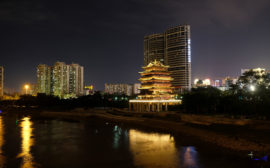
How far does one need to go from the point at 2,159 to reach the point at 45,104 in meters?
62.5

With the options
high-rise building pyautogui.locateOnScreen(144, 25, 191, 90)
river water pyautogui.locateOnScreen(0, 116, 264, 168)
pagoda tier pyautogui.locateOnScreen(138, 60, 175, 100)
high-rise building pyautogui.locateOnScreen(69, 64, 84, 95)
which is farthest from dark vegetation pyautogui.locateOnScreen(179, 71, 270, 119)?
high-rise building pyautogui.locateOnScreen(69, 64, 84, 95)

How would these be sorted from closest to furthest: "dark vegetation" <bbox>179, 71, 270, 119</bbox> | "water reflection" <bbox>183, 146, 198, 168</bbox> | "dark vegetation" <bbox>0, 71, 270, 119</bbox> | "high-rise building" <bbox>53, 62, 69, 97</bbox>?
"water reflection" <bbox>183, 146, 198, 168</bbox>, "dark vegetation" <bbox>179, 71, 270, 119</bbox>, "dark vegetation" <bbox>0, 71, 270, 119</bbox>, "high-rise building" <bbox>53, 62, 69, 97</bbox>

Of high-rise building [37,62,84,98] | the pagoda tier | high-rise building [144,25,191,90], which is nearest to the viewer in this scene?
the pagoda tier

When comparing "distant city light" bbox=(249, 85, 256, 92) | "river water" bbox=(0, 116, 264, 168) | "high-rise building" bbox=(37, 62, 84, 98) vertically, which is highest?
"high-rise building" bbox=(37, 62, 84, 98)

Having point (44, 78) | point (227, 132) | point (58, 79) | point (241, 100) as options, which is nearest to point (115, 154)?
point (227, 132)

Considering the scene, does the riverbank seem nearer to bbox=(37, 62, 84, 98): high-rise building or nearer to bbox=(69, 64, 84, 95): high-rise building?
bbox=(37, 62, 84, 98): high-rise building

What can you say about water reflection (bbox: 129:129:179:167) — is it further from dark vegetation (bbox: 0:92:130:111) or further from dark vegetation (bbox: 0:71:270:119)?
dark vegetation (bbox: 0:92:130:111)

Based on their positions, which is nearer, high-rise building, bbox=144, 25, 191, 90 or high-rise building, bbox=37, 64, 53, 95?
high-rise building, bbox=144, 25, 191, 90

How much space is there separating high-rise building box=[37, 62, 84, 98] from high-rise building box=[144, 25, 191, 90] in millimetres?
59846

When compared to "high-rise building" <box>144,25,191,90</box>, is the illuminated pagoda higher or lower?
lower

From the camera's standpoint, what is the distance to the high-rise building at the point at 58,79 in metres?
148

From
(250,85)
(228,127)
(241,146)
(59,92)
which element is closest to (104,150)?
(241,146)

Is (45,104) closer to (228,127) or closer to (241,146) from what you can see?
(228,127)

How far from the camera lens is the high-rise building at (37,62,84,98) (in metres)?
148
